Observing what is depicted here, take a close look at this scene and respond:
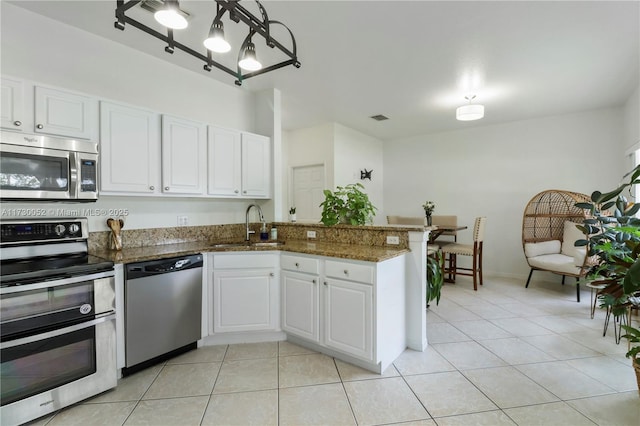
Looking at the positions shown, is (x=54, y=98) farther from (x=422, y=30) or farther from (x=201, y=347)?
(x=422, y=30)

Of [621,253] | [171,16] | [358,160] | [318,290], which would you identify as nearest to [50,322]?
[318,290]

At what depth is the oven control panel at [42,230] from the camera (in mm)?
1877

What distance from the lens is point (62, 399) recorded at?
174cm

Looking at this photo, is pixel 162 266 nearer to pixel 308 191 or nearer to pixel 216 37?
pixel 216 37

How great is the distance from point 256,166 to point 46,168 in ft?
5.98

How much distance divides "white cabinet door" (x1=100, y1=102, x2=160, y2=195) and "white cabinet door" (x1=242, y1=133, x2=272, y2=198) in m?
0.92

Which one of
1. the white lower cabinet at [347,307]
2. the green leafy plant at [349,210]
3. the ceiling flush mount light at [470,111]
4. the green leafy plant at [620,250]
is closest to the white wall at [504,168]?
the ceiling flush mount light at [470,111]

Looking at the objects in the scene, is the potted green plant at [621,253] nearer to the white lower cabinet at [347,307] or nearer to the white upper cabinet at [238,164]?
the white lower cabinet at [347,307]

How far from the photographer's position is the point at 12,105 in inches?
72.7

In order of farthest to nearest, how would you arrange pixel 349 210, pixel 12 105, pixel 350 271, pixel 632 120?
pixel 632 120 < pixel 349 210 < pixel 350 271 < pixel 12 105

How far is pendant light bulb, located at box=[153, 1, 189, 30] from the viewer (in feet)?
4.35

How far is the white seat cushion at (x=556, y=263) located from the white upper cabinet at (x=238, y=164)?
13.0ft

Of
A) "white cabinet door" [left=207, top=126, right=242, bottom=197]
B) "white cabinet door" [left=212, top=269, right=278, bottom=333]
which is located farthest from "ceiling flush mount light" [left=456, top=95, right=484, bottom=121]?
"white cabinet door" [left=212, top=269, right=278, bottom=333]

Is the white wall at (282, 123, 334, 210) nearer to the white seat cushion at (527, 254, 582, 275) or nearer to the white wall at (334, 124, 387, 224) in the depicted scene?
the white wall at (334, 124, 387, 224)
